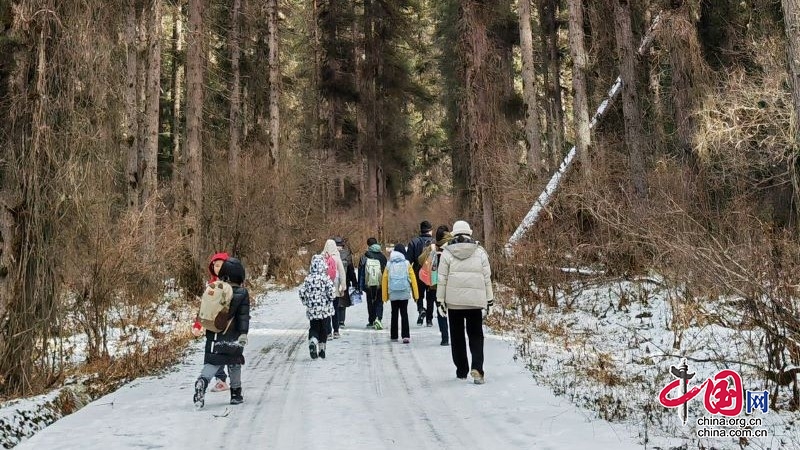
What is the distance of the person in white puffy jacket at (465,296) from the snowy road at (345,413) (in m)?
0.31

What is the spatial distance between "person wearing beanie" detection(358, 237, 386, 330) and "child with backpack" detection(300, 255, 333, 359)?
248cm

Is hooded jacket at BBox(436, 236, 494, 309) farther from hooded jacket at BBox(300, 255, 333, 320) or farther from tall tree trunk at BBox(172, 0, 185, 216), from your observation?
tall tree trunk at BBox(172, 0, 185, 216)

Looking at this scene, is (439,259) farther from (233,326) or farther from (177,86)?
(177,86)

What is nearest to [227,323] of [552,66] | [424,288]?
[424,288]

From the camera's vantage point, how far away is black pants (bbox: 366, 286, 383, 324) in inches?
492

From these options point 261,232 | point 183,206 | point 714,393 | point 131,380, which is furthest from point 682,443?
point 261,232

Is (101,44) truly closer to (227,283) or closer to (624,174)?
(227,283)

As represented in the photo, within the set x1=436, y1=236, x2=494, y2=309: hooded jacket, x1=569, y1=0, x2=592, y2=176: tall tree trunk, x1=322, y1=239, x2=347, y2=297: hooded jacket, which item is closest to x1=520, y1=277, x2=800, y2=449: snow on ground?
x1=436, y1=236, x2=494, y2=309: hooded jacket

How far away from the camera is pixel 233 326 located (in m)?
6.82

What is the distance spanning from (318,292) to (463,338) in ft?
9.45

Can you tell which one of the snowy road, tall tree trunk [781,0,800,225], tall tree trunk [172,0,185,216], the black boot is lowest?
the snowy road

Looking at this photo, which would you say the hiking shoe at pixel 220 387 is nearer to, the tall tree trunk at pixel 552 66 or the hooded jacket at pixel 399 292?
the hooded jacket at pixel 399 292

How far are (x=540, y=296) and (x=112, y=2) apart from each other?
379 inches

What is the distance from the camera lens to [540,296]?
13.3 metres
